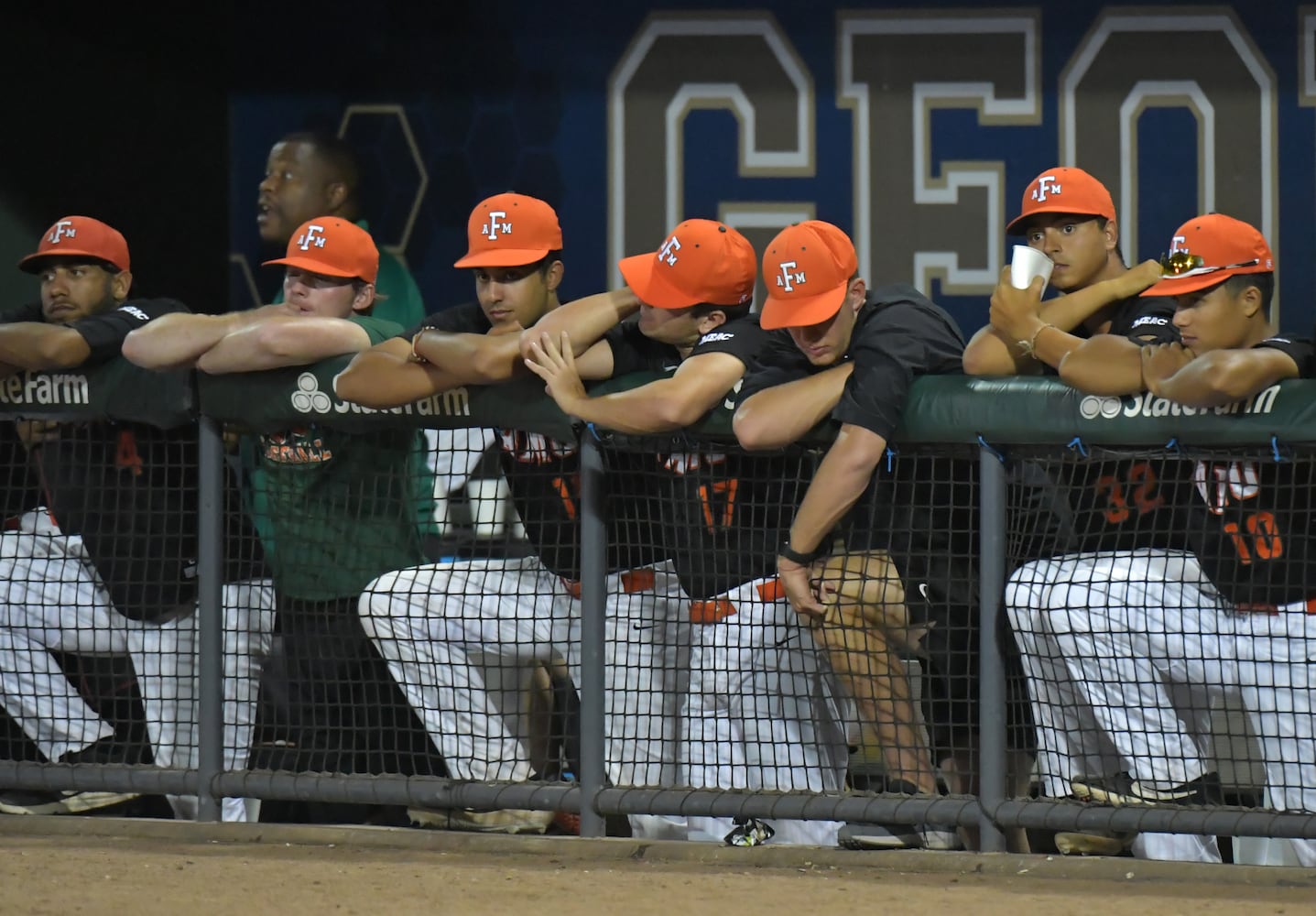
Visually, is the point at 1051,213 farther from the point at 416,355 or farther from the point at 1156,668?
the point at 416,355

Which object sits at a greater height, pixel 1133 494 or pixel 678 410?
pixel 678 410

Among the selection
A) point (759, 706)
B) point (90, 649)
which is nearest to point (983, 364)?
point (759, 706)

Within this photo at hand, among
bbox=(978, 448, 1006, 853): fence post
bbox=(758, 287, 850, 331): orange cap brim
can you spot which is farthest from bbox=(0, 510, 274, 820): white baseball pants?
bbox=(978, 448, 1006, 853): fence post

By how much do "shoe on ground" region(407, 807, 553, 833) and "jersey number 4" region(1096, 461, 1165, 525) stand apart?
1.30 meters

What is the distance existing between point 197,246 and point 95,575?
7.26 feet

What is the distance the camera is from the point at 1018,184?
580 centimetres

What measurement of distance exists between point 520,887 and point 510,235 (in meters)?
1.42

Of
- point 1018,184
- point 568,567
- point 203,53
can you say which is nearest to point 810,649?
point 568,567

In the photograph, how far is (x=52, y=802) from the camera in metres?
4.14

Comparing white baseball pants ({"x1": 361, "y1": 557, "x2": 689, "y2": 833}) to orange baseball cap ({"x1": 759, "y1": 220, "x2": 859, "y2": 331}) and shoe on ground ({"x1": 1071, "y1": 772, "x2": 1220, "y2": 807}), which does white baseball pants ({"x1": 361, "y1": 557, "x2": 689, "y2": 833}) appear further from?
shoe on ground ({"x1": 1071, "y1": 772, "x2": 1220, "y2": 807})

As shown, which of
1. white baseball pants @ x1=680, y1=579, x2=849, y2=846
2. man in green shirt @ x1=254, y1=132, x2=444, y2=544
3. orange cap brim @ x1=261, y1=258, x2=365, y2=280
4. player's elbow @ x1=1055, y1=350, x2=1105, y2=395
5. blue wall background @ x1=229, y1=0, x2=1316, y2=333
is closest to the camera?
player's elbow @ x1=1055, y1=350, x2=1105, y2=395

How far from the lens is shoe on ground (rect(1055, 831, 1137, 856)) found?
3.62 meters

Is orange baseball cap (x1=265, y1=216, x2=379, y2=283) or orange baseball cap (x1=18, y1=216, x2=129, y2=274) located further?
orange baseball cap (x1=18, y1=216, x2=129, y2=274)

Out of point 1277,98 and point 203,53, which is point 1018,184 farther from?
point 203,53
